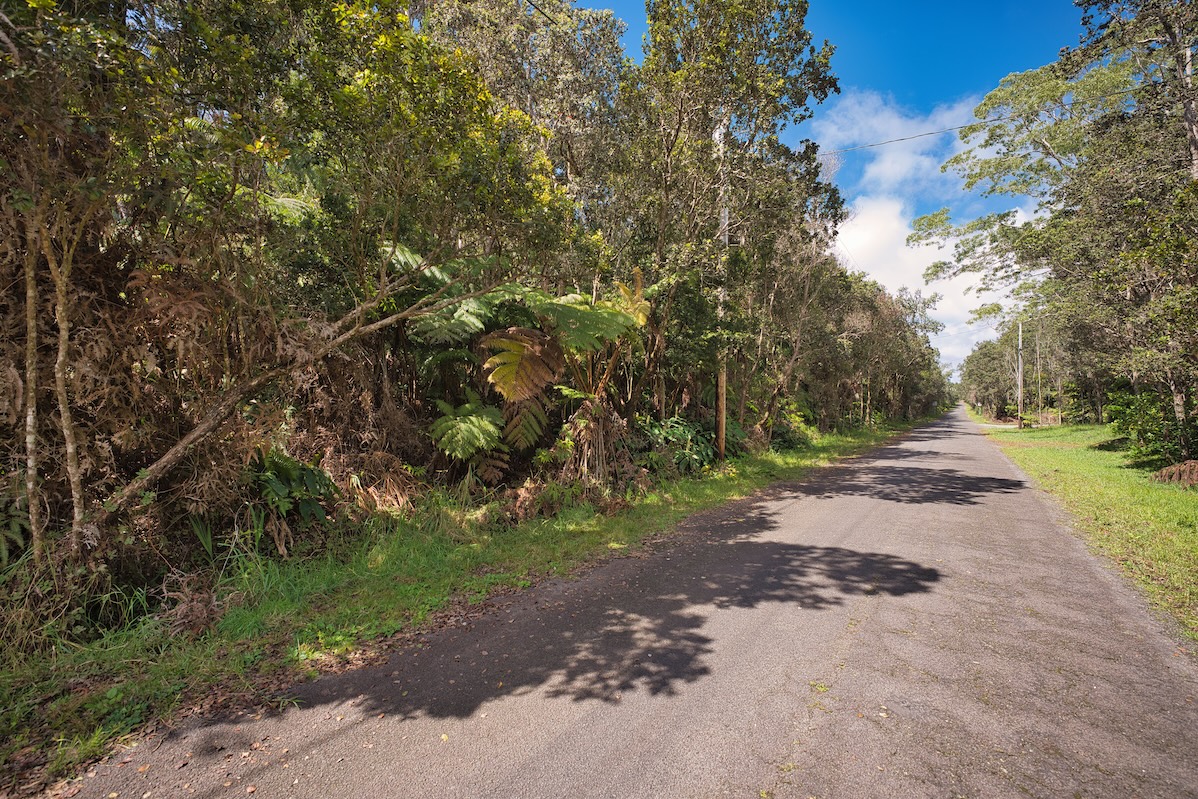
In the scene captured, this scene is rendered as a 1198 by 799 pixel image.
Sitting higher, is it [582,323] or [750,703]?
[582,323]

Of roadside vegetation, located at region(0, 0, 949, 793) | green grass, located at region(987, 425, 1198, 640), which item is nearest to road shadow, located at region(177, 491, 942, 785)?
roadside vegetation, located at region(0, 0, 949, 793)

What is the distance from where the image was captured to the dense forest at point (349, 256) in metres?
3.71

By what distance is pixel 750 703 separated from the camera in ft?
9.78

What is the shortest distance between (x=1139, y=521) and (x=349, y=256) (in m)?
11.1

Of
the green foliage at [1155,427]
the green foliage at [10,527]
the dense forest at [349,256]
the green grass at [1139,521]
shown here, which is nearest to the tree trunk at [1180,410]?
the green foliage at [1155,427]

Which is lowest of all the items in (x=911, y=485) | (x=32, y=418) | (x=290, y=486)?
(x=911, y=485)

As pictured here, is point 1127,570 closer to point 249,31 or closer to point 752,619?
point 752,619

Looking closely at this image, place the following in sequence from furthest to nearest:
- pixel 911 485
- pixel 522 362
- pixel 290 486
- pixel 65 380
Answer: pixel 911 485 < pixel 522 362 < pixel 290 486 < pixel 65 380

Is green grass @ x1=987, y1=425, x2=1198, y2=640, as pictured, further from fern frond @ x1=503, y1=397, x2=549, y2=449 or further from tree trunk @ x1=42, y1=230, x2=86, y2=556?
tree trunk @ x1=42, y1=230, x2=86, y2=556

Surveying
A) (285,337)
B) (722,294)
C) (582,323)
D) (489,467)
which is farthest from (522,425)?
(722,294)

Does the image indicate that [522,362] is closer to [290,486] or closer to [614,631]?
[290,486]

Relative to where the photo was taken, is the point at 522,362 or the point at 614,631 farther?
the point at 522,362

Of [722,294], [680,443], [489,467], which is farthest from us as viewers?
[722,294]

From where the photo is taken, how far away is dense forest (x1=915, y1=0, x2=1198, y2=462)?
8.84m
